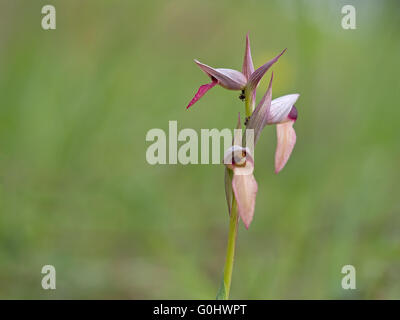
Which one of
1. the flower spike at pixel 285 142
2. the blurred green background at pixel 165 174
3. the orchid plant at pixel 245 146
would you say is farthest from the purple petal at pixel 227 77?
the blurred green background at pixel 165 174

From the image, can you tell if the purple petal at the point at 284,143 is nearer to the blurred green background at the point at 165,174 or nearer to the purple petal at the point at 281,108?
the purple petal at the point at 281,108

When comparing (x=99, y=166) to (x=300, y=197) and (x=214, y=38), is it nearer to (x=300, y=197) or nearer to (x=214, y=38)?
(x=300, y=197)

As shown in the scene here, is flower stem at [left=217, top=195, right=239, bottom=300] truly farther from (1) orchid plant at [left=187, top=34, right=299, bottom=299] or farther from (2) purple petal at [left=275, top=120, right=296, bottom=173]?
(2) purple petal at [left=275, top=120, right=296, bottom=173]

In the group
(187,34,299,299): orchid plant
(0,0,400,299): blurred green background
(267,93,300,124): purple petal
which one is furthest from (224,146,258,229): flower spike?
(0,0,400,299): blurred green background

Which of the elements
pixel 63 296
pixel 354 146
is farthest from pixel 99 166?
pixel 354 146

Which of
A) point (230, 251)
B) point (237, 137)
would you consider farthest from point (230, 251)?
point (237, 137)
